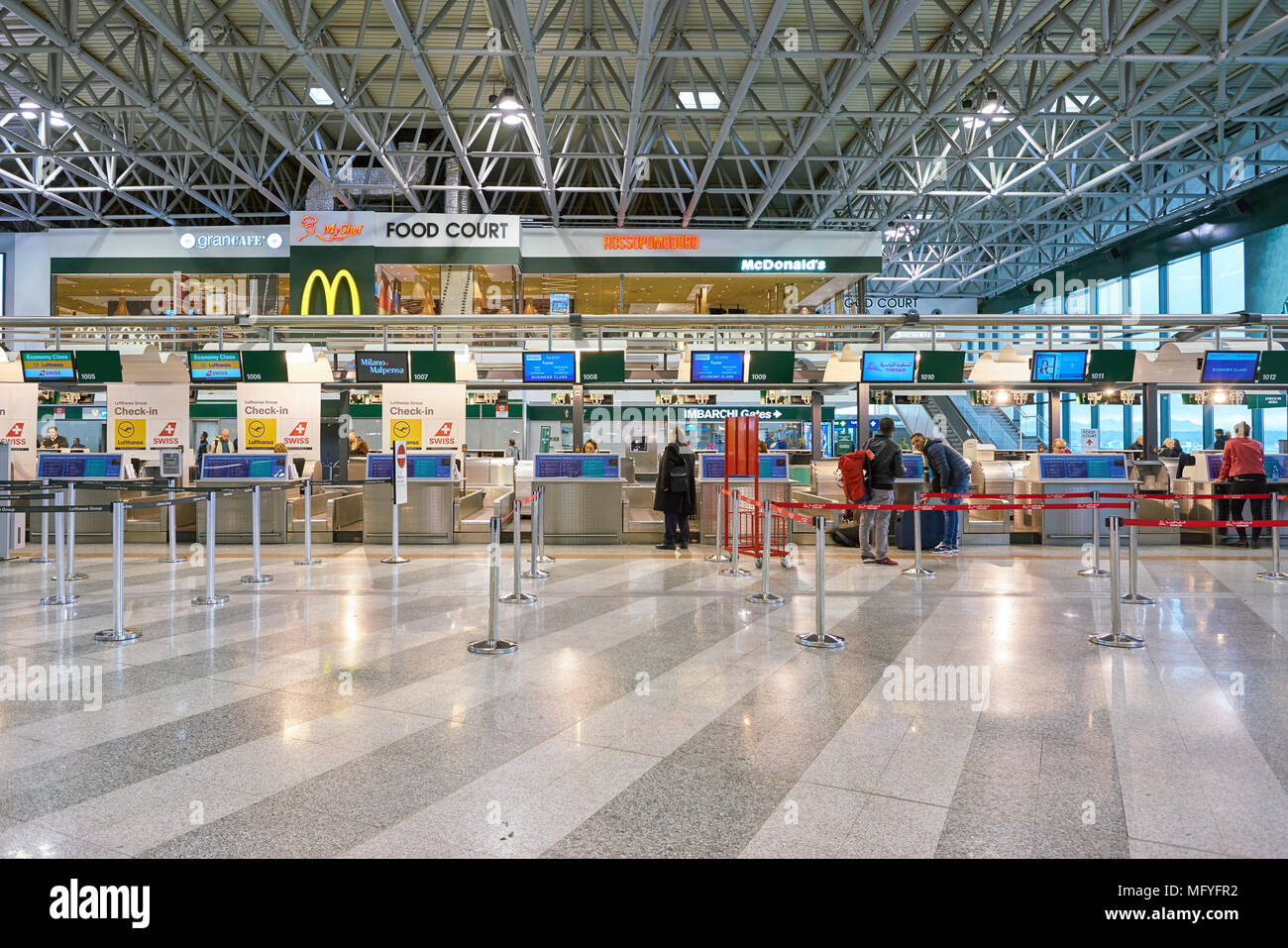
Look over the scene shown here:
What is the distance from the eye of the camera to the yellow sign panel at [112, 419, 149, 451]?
1434 centimetres

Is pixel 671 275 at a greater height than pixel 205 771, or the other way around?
pixel 671 275

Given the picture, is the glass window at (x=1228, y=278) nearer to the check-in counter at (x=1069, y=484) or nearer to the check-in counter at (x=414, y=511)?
the check-in counter at (x=1069, y=484)

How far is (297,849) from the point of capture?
2744mm

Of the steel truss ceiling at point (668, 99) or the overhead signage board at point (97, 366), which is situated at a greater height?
the steel truss ceiling at point (668, 99)

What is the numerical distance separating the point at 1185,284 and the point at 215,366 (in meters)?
26.9

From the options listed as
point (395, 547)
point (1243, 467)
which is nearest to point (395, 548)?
point (395, 547)

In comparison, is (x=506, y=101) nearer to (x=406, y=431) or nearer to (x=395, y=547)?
(x=406, y=431)

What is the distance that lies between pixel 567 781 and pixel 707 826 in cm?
66

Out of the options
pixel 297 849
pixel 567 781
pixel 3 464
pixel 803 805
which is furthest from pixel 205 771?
pixel 3 464

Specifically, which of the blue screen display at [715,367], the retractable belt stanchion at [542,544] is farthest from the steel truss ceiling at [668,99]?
the retractable belt stanchion at [542,544]

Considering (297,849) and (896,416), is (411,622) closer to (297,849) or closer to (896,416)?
(297,849)

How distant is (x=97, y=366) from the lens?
13992 millimetres

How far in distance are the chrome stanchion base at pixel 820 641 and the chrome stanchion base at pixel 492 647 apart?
6.60 feet

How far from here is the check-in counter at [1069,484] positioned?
41.6ft
